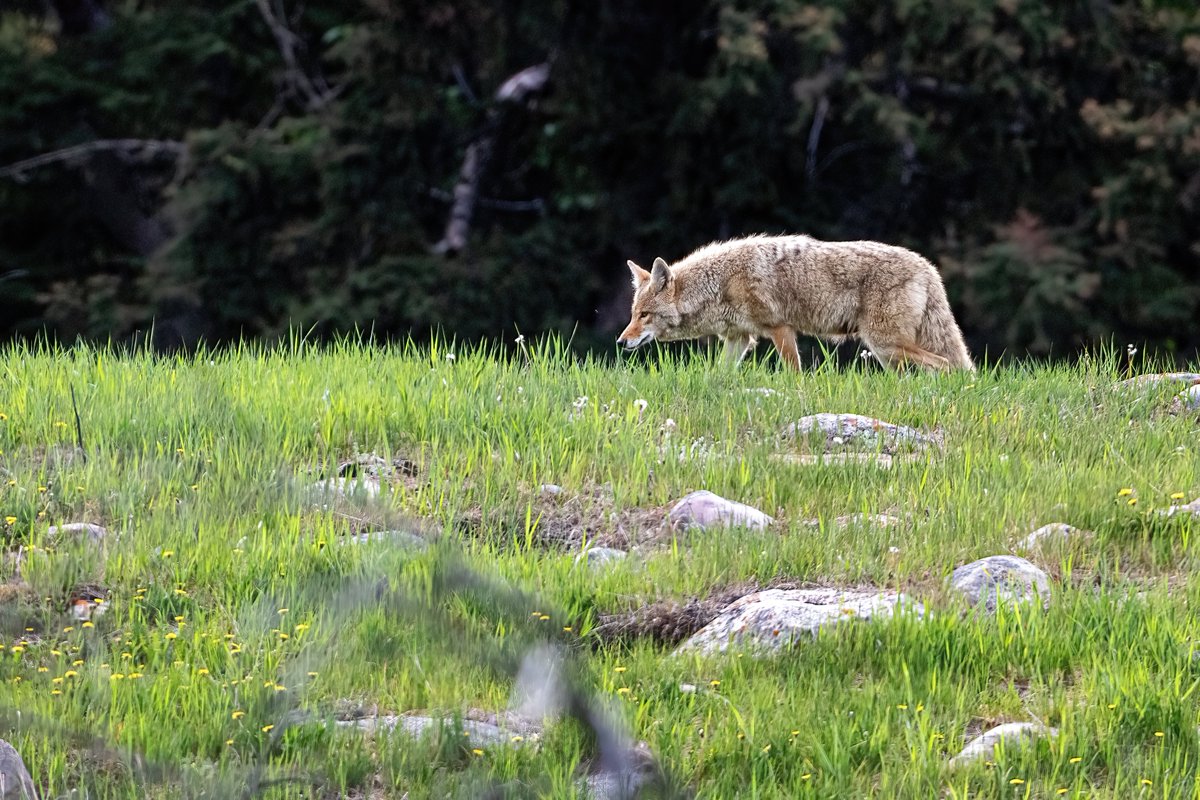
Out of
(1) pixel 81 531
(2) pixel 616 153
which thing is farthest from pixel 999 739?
(2) pixel 616 153

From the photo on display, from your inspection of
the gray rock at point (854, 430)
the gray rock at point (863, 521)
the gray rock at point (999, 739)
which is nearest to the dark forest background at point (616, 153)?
the gray rock at point (854, 430)

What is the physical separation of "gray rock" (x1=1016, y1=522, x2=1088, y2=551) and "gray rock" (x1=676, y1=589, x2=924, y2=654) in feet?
2.40

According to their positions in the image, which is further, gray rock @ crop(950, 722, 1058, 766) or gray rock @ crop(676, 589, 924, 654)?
gray rock @ crop(676, 589, 924, 654)

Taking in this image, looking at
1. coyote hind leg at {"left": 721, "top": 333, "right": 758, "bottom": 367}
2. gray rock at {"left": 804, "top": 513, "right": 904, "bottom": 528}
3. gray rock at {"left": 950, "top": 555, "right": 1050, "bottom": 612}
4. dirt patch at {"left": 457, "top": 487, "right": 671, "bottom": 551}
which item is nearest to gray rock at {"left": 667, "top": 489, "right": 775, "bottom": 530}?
dirt patch at {"left": 457, "top": 487, "right": 671, "bottom": 551}

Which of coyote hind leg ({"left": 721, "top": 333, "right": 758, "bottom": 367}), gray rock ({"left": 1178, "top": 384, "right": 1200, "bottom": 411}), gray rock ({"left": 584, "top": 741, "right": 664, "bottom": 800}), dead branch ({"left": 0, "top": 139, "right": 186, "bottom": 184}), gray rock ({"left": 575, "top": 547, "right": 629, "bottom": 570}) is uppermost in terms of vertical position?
dead branch ({"left": 0, "top": 139, "right": 186, "bottom": 184})

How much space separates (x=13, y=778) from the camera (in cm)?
371

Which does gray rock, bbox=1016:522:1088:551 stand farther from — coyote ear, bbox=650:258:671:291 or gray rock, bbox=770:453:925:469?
coyote ear, bbox=650:258:671:291

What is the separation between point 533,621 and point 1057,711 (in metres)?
1.69

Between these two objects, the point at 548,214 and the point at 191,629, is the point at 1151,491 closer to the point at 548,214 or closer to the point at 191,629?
the point at 191,629

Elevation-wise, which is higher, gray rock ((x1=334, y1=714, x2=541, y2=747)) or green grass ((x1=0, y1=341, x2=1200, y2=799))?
green grass ((x1=0, y1=341, x2=1200, y2=799))

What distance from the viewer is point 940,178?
64.7 ft

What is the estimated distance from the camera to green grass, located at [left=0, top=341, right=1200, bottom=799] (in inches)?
159

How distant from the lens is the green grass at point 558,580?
13.2ft

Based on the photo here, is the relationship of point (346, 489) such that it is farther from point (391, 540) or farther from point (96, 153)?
point (96, 153)
